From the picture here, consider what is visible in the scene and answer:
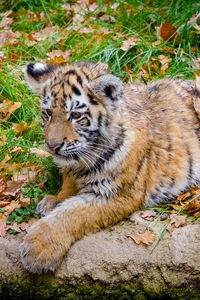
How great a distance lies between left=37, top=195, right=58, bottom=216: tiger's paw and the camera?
5.46 m

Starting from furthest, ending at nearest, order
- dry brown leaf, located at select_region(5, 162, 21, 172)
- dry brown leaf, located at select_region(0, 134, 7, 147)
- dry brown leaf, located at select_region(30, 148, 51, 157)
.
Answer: dry brown leaf, located at select_region(0, 134, 7, 147) → dry brown leaf, located at select_region(30, 148, 51, 157) → dry brown leaf, located at select_region(5, 162, 21, 172)

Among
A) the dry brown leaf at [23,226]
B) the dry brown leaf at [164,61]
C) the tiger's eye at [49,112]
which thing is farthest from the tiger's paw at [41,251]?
the dry brown leaf at [164,61]

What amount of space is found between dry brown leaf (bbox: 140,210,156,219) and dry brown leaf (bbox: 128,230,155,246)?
198 millimetres

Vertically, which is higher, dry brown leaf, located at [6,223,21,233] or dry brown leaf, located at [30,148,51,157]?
dry brown leaf, located at [6,223,21,233]

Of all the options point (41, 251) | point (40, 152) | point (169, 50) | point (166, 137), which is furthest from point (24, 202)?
point (169, 50)

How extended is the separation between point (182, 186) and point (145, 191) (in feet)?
1.44

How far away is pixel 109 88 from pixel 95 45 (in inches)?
112

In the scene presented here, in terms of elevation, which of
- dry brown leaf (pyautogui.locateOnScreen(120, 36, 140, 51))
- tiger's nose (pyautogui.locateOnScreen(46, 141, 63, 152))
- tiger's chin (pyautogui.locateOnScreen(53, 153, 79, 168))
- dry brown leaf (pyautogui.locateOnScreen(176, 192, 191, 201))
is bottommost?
dry brown leaf (pyautogui.locateOnScreen(176, 192, 191, 201))

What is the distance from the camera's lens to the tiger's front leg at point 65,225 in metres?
4.95

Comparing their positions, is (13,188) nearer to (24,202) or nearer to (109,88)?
(24,202)

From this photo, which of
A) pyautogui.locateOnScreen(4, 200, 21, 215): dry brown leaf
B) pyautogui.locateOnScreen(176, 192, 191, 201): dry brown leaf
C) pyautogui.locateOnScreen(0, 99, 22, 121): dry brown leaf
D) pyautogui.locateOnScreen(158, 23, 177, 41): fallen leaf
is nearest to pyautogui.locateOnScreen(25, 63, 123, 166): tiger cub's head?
pyautogui.locateOnScreen(4, 200, 21, 215): dry brown leaf

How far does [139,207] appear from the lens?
543 centimetres

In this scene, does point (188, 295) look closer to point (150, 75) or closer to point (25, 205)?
point (25, 205)

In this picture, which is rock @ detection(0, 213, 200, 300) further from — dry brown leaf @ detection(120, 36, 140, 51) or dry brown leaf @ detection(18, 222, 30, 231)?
dry brown leaf @ detection(120, 36, 140, 51)
